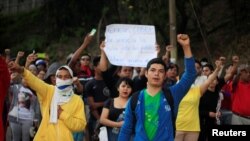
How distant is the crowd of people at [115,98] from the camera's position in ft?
20.0

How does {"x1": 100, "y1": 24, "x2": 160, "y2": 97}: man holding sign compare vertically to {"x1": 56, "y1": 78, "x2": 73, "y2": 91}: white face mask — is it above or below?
above

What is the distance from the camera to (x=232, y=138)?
340 inches

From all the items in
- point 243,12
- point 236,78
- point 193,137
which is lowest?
point 193,137

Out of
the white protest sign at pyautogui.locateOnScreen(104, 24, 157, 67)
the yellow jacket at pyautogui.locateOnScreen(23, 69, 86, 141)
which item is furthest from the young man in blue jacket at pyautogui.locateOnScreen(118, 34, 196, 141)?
the white protest sign at pyautogui.locateOnScreen(104, 24, 157, 67)

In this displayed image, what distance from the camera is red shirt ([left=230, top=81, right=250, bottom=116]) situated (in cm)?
1088

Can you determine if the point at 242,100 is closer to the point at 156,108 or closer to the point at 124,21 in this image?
the point at 156,108

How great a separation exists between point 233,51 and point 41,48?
24.0 ft

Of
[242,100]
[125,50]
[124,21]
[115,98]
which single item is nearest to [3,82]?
[115,98]

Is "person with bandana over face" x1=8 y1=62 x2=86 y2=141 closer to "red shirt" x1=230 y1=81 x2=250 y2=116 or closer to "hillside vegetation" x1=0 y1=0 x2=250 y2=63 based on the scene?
"red shirt" x1=230 y1=81 x2=250 y2=116

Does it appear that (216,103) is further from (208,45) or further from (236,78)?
(208,45)

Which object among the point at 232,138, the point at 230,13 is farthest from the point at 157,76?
the point at 230,13

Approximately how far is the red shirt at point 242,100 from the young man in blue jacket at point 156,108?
492 cm

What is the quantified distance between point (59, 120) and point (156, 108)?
62.9 inches

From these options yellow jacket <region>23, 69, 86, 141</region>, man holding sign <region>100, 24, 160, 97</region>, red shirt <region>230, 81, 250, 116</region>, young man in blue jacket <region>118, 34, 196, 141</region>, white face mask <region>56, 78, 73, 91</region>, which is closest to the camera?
young man in blue jacket <region>118, 34, 196, 141</region>
